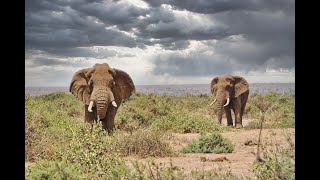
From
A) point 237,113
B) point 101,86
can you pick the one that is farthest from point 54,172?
point 237,113

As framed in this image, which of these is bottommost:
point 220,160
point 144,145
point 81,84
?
point 220,160

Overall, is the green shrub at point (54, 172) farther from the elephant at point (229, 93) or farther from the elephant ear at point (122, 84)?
the elephant at point (229, 93)

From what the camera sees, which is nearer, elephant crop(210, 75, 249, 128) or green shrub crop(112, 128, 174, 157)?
green shrub crop(112, 128, 174, 157)

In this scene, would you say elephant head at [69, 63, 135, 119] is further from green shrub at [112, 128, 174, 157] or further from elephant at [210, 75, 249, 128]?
elephant at [210, 75, 249, 128]

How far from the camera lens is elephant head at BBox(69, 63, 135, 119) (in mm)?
12398

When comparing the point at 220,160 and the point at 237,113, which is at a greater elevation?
the point at 237,113

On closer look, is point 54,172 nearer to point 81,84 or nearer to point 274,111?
point 81,84

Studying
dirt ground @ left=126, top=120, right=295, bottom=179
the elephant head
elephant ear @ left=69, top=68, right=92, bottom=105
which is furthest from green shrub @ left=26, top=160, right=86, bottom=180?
elephant ear @ left=69, top=68, right=92, bottom=105

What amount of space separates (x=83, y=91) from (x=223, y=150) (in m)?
4.55

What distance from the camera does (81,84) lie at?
1343 centimetres

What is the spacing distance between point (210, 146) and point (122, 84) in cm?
391

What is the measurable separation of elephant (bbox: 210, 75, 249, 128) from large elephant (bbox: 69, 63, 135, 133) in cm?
702

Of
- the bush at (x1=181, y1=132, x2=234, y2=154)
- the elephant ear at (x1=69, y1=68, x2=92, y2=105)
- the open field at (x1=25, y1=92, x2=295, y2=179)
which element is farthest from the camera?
the elephant ear at (x1=69, y1=68, x2=92, y2=105)
